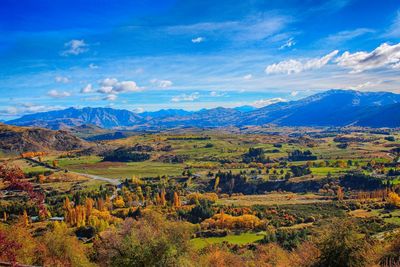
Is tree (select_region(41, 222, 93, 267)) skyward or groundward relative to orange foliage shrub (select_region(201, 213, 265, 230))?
skyward

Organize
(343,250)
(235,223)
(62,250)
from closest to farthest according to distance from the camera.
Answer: (343,250), (62,250), (235,223)

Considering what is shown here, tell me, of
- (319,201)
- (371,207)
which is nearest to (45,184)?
(319,201)

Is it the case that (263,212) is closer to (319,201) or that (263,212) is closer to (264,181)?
(319,201)

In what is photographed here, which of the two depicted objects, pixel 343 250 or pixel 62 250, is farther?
pixel 62 250

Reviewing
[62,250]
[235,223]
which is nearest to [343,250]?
[62,250]

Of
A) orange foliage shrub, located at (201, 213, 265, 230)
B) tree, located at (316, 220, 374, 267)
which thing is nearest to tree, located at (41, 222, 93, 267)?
tree, located at (316, 220, 374, 267)

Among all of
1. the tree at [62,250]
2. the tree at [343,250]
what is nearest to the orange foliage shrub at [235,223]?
the tree at [62,250]

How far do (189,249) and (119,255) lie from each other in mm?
9381

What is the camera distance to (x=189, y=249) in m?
38.8

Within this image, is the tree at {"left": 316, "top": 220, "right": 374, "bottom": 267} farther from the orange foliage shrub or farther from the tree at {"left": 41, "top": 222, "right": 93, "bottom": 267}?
the orange foliage shrub

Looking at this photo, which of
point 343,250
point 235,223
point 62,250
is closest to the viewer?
point 343,250

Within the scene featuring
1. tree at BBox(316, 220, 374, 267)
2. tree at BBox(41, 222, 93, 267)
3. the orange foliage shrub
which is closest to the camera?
tree at BBox(316, 220, 374, 267)

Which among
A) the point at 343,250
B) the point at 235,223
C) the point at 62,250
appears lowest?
the point at 235,223

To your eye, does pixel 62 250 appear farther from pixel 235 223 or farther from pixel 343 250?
pixel 235 223
